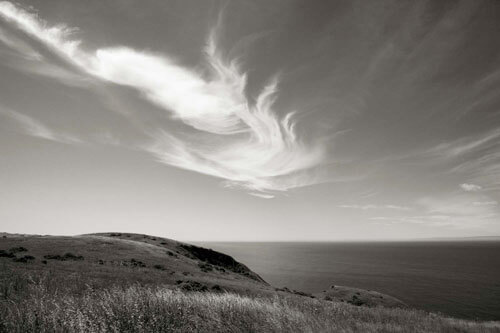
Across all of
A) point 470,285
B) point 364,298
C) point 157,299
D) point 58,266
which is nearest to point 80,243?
point 58,266

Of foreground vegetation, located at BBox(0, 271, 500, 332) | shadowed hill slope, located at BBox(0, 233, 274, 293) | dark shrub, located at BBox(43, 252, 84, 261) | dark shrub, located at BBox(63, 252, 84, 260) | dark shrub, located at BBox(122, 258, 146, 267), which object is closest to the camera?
foreground vegetation, located at BBox(0, 271, 500, 332)

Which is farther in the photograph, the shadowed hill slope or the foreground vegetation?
the shadowed hill slope

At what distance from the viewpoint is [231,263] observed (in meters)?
62.6

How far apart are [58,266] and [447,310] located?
74.2 metres

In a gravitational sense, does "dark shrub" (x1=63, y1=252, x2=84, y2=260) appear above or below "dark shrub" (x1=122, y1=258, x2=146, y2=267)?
above

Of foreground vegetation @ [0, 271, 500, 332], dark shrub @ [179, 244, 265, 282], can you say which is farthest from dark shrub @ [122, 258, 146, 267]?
dark shrub @ [179, 244, 265, 282]

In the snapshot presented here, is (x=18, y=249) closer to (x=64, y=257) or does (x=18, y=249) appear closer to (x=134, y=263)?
(x=64, y=257)

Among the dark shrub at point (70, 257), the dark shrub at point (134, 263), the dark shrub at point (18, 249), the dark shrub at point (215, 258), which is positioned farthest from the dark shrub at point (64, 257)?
the dark shrub at point (215, 258)

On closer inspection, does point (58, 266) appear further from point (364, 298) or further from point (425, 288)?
point (425, 288)

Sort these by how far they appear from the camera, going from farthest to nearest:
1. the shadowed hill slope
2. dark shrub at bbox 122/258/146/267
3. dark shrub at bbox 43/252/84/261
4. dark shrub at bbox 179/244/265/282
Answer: dark shrub at bbox 179/244/265/282 < dark shrub at bbox 122/258/146/267 < dark shrub at bbox 43/252/84/261 < the shadowed hill slope

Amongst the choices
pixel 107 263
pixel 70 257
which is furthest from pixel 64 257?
pixel 107 263

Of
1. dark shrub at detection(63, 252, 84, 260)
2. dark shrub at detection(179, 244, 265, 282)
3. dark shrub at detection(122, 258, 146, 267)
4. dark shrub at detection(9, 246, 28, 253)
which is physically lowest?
dark shrub at detection(179, 244, 265, 282)

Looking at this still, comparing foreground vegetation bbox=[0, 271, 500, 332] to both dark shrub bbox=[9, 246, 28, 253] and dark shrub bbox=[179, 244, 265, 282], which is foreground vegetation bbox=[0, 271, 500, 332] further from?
dark shrub bbox=[179, 244, 265, 282]

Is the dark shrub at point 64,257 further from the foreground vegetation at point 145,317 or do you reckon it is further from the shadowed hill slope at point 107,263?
the foreground vegetation at point 145,317
